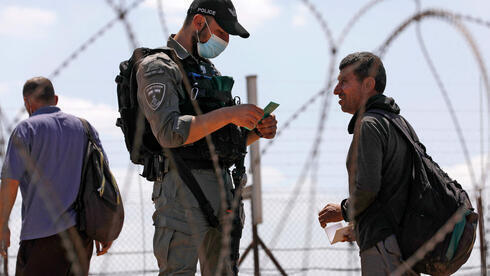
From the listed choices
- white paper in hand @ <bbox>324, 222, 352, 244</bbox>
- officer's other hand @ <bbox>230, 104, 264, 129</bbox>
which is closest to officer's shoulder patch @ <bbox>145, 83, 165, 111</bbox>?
officer's other hand @ <bbox>230, 104, 264, 129</bbox>

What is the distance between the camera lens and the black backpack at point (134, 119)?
8.30 ft

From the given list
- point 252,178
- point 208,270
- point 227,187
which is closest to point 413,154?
point 227,187

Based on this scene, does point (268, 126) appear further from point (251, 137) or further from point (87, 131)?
point (87, 131)

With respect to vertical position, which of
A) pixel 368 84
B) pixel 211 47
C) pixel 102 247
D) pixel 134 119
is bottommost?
pixel 102 247

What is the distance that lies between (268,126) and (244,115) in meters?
0.34

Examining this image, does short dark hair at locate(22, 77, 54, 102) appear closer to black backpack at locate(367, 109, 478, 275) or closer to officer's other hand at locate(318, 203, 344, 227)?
officer's other hand at locate(318, 203, 344, 227)

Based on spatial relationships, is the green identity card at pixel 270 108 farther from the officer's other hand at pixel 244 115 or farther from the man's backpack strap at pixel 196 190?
the man's backpack strap at pixel 196 190

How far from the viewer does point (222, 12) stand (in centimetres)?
265

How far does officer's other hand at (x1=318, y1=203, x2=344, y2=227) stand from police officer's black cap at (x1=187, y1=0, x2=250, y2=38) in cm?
75

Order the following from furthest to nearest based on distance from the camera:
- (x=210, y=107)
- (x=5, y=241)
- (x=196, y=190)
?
(x=210, y=107), (x=196, y=190), (x=5, y=241)

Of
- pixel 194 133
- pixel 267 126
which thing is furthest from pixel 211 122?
pixel 267 126

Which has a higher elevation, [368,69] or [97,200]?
[368,69]

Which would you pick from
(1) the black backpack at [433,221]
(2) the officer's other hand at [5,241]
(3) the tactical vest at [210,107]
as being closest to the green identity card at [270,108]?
(3) the tactical vest at [210,107]

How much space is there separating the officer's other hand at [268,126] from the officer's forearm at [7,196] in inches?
39.6
